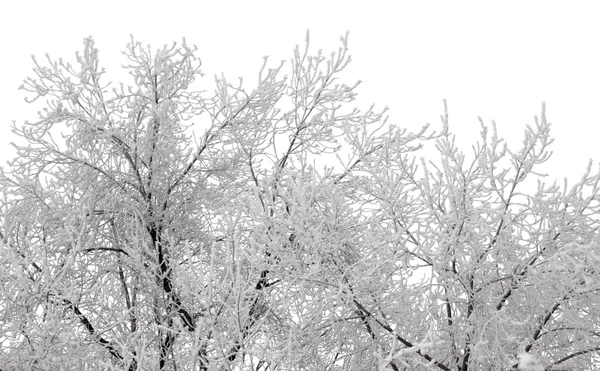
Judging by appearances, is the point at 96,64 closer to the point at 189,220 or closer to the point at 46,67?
the point at 46,67

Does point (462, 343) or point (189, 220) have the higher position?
point (189, 220)

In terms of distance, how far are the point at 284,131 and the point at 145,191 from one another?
1567mm

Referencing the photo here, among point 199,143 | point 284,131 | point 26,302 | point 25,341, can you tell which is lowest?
point 25,341

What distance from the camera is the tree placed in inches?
159

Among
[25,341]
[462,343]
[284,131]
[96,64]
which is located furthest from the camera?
[284,131]

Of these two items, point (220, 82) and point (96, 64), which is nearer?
point (96, 64)

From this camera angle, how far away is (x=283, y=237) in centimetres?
412

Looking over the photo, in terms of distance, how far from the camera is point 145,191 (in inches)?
225

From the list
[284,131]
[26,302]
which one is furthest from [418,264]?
[26,302]

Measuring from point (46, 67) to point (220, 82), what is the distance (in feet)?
5.22

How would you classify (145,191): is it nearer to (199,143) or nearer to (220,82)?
(199,143)

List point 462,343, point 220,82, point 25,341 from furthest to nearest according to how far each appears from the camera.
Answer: point 220,82
point 25,341
point 462,343

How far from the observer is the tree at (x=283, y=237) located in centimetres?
404

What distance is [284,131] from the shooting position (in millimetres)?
6266
